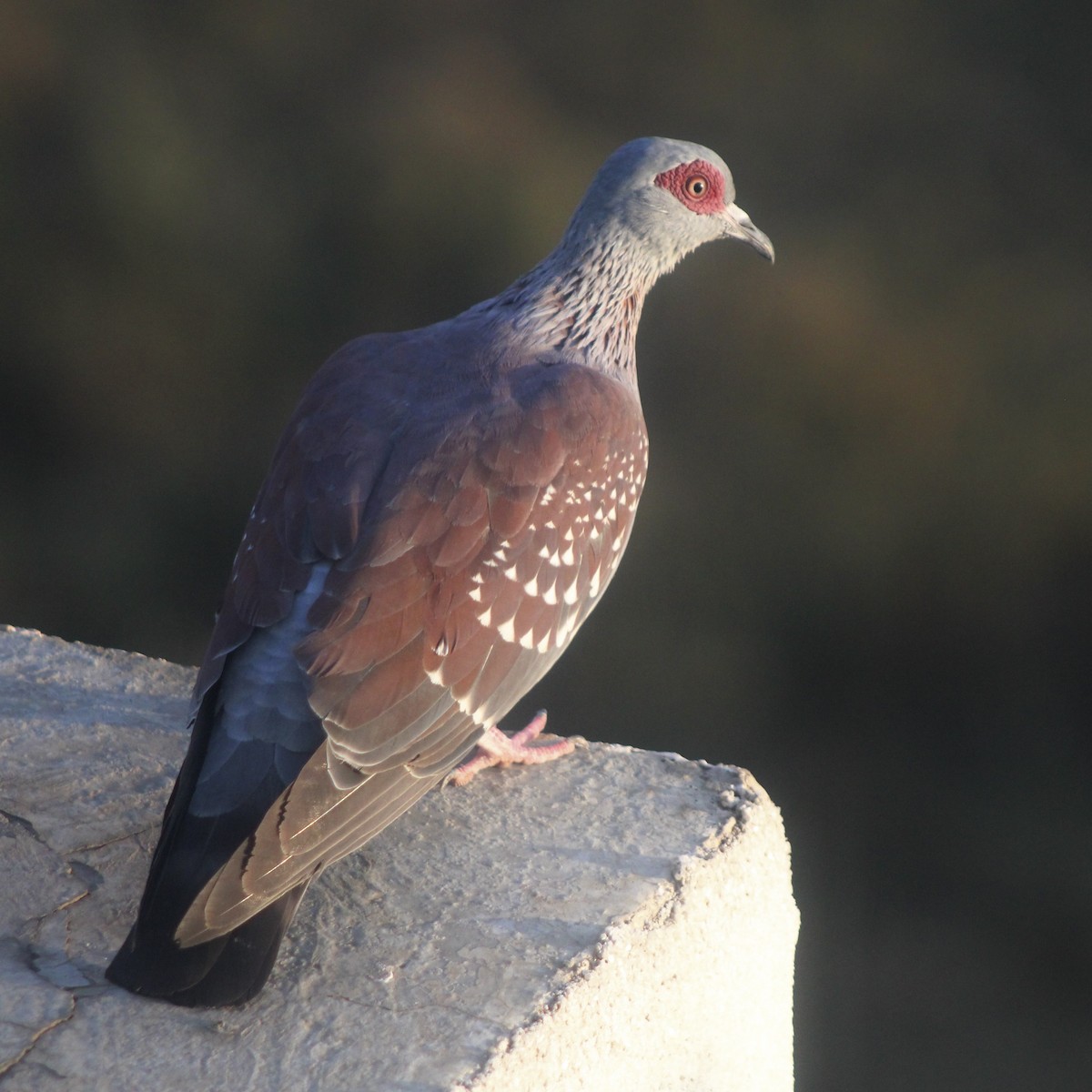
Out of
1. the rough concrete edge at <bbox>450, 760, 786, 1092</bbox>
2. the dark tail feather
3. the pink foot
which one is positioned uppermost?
the rough concrete edge at <bbox>450, 760, 786, 1092</bbox>

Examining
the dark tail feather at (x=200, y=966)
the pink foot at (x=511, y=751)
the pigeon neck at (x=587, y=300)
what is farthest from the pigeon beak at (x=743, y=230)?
the dark tail feather at (x=200, y=966)

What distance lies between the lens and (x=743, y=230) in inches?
140

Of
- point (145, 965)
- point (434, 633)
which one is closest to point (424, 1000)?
point (145, 965)

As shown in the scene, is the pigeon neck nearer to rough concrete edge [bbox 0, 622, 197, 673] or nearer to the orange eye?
the orange eye

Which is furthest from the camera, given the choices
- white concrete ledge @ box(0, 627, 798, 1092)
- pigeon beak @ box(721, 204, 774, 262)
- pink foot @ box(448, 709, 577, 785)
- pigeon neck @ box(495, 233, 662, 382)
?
pigeon beak @ box(721, 204, 774, 262)

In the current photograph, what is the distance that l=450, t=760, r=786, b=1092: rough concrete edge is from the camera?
2.17 meters

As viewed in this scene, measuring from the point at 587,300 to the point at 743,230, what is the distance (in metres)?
0.52

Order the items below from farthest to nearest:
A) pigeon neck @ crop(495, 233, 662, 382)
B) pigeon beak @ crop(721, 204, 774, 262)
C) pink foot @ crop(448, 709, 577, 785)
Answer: pigeon beak @ crop(721, 204, 774, 262) → pigeon neck @ crop(495, 233, 662, 382) → pink foot @ crop(448, 709, 577, 785)

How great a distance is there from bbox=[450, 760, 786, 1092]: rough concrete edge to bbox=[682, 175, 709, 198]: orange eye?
1344 millimetres

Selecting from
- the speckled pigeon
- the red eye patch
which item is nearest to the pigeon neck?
the speckled pigeon

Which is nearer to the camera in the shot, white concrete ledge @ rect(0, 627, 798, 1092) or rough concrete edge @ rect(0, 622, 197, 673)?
white concrete ledge @ rect(0, 627, 798, 1092)

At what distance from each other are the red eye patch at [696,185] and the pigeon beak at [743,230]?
7 cm

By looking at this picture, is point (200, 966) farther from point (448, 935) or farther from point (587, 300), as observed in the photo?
point (587, 300)

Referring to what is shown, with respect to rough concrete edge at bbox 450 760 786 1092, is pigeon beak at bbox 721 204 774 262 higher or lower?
higher
